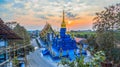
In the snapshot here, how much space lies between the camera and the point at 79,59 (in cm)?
598

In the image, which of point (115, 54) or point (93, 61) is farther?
point (115, 54)

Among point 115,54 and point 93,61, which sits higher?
point 93,61

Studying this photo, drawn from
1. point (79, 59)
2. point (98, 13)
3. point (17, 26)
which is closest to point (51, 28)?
point (17, 26)

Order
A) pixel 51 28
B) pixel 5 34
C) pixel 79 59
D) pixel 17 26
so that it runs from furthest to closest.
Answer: pixel 51 28 < pixel 17 26 < pixel 5 34 < pixel 79 59

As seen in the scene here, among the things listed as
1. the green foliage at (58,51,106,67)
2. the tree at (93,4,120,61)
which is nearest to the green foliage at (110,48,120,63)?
the tree at (93,4,120,61)

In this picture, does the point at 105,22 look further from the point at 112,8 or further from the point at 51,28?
the point at 51,28

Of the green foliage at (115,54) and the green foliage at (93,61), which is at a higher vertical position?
the green foliage at (93,61)

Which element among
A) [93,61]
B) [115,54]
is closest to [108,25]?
[115,54]

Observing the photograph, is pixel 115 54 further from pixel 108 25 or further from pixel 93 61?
pixel 93 61

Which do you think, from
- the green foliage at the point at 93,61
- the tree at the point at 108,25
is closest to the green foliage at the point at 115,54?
the tree at the point at 108,25

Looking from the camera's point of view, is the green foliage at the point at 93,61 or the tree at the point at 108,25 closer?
the green foliage at the point at 93,61

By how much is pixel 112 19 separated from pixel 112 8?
57cm

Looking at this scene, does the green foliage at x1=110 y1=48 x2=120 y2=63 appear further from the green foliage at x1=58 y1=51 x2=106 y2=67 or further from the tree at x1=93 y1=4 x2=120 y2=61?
the green foliage at x1=58 y1=51 x2=106 y2=67

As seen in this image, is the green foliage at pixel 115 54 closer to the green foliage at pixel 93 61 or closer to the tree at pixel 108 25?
the tree at pixel 108 25
